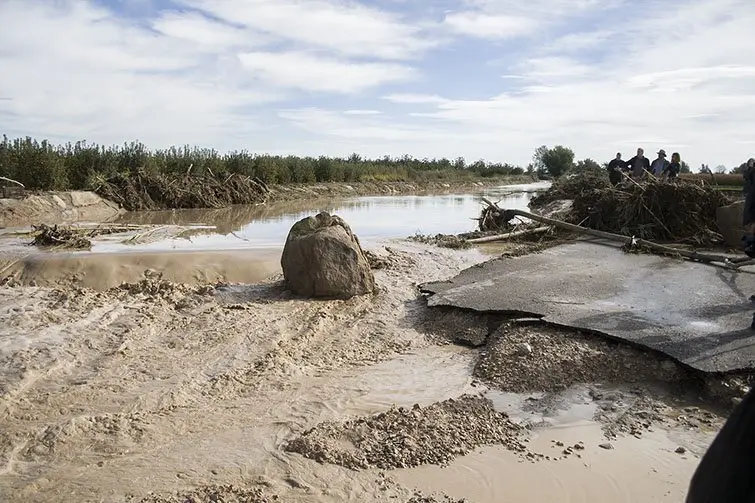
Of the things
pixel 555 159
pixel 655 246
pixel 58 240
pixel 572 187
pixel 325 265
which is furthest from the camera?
pixel 555 159

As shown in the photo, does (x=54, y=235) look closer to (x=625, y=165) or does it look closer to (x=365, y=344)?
(x=365, y=344)

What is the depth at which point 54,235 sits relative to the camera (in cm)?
1160

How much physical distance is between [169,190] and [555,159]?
5547cm

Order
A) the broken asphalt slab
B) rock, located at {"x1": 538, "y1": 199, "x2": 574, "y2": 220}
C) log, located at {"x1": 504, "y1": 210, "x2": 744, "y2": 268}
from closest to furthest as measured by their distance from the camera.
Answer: the broken asphalt slab < log, located at {"x1": 504, "y1": 210, "x2": 744, "y2": 268} < rock, located at {"x1": 538, "y1": 199, "x2": 574, "y2": 220}

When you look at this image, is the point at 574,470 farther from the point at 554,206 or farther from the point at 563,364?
the point at 554,206

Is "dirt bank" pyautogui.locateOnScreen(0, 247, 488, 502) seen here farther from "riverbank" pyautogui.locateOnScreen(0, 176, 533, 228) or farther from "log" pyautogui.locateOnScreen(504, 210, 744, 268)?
"riverbank" pyautogui.locateOnScreen(0, 176, 533, 228)

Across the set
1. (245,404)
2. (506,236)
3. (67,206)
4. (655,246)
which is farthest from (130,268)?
(67,206)

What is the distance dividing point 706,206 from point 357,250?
976 cm

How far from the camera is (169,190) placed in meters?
23.2

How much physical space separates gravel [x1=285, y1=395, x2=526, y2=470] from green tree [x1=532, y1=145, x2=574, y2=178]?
62.2 metres

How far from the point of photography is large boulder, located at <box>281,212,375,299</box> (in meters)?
8.55

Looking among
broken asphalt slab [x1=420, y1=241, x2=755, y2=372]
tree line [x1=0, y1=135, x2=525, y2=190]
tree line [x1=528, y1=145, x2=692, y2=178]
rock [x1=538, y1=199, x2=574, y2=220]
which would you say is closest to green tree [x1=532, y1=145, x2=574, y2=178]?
tree line [x1=528, y1=145, x2=692, y2=178]

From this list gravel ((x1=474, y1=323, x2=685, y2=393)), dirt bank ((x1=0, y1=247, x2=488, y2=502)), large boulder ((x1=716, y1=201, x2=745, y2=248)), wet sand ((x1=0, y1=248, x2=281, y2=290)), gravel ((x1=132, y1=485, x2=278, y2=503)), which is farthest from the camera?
large boulder ((x1=716, y1=201, x2=745, y2=248))

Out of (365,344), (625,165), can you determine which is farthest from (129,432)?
(625,165)
